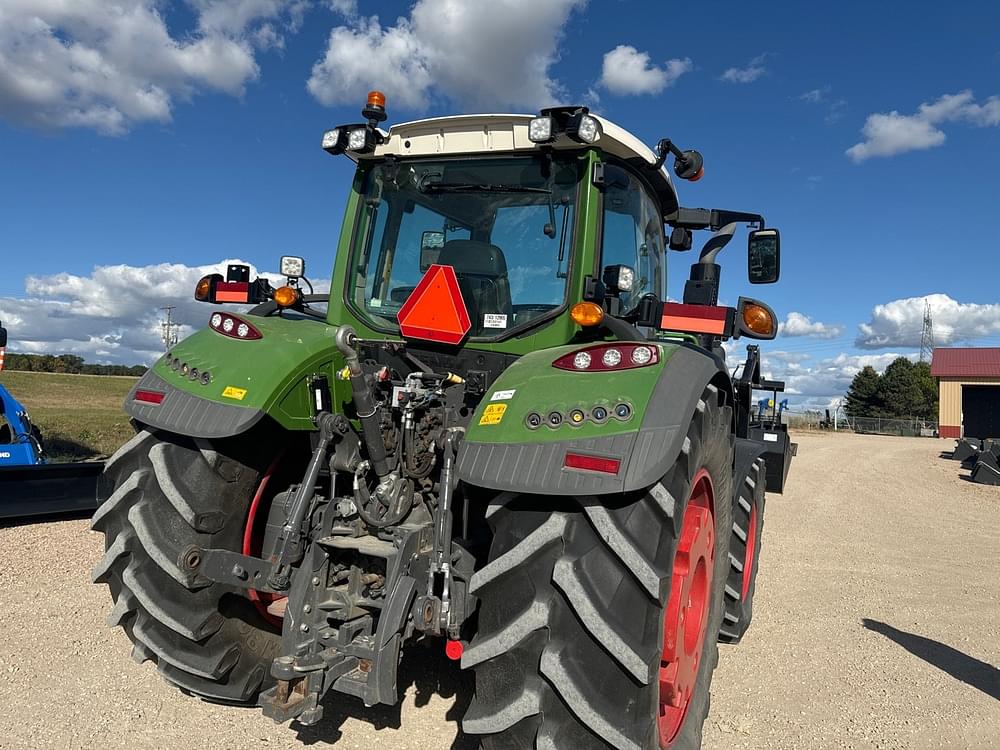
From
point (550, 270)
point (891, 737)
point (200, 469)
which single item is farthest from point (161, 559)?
point (891, 737)

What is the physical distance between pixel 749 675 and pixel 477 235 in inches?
111

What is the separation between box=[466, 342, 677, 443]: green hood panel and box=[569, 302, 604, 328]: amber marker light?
352mm

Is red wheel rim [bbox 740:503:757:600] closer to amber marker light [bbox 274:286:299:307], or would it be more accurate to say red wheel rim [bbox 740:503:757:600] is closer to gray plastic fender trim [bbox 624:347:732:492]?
gray plastic fender trim [bbox 624:347:732:492]

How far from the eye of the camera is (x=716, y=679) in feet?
12.6

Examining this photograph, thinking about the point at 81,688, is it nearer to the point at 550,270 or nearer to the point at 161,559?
the point at 161,559

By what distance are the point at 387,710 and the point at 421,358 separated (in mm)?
1608

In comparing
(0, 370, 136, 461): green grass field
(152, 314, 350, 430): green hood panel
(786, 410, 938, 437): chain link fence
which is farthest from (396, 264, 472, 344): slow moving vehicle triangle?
(786, 410, 938, 437): chain link fence

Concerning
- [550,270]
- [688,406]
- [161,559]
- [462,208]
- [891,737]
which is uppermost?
[462,208]

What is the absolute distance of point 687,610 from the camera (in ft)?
9.84

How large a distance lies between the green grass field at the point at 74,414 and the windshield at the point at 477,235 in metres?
7.29

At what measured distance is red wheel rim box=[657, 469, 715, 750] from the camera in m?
2.67

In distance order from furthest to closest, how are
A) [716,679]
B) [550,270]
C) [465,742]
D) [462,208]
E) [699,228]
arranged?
[699,228]
[716,679]
[462,208]
[550,270]
[465,742]

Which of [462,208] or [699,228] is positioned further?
[699,228]

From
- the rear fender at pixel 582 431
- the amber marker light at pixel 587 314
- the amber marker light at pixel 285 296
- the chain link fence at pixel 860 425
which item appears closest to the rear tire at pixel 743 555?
the amber marker light at pixel 587 314
